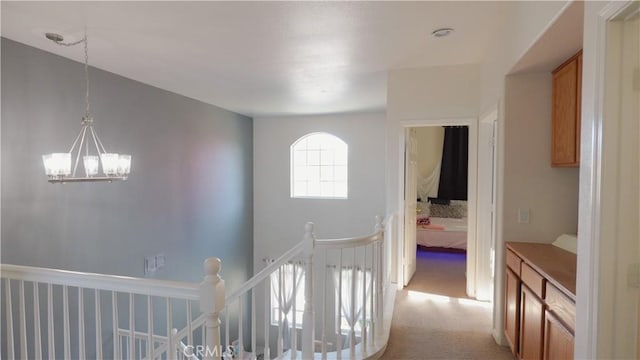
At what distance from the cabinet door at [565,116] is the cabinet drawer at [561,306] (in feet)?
2.88

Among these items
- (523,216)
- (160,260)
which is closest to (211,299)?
(523,216)

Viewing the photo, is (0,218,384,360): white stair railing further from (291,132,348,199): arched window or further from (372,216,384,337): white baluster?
(291,132,348,199): arched window

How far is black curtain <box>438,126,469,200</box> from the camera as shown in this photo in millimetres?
7531

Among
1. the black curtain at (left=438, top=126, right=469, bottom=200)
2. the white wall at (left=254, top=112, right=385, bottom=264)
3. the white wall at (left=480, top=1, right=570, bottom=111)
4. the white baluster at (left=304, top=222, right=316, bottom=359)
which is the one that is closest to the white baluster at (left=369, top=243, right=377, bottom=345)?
the white baluster at (left=304, top=222, right=316, bottom=359)

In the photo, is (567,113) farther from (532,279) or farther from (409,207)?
(409,207)

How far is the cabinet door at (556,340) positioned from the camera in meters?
1.63

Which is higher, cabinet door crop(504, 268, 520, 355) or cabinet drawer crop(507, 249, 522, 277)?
cabinet drawer crop(507, 249, 522, 277)

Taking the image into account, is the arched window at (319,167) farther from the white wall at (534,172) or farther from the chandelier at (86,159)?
the white wall at (534,172)

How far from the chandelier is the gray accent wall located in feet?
0.33

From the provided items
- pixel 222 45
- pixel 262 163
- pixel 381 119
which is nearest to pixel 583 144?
pixel 222 45

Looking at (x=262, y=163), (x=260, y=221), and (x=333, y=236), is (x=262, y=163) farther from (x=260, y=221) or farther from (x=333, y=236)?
(x=333, y=236)

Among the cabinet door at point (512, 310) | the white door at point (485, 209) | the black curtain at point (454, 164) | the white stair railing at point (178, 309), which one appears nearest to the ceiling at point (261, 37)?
the white door at point (485, 209)

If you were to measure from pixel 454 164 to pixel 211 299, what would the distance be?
277 inches

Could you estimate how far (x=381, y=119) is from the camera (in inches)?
238
